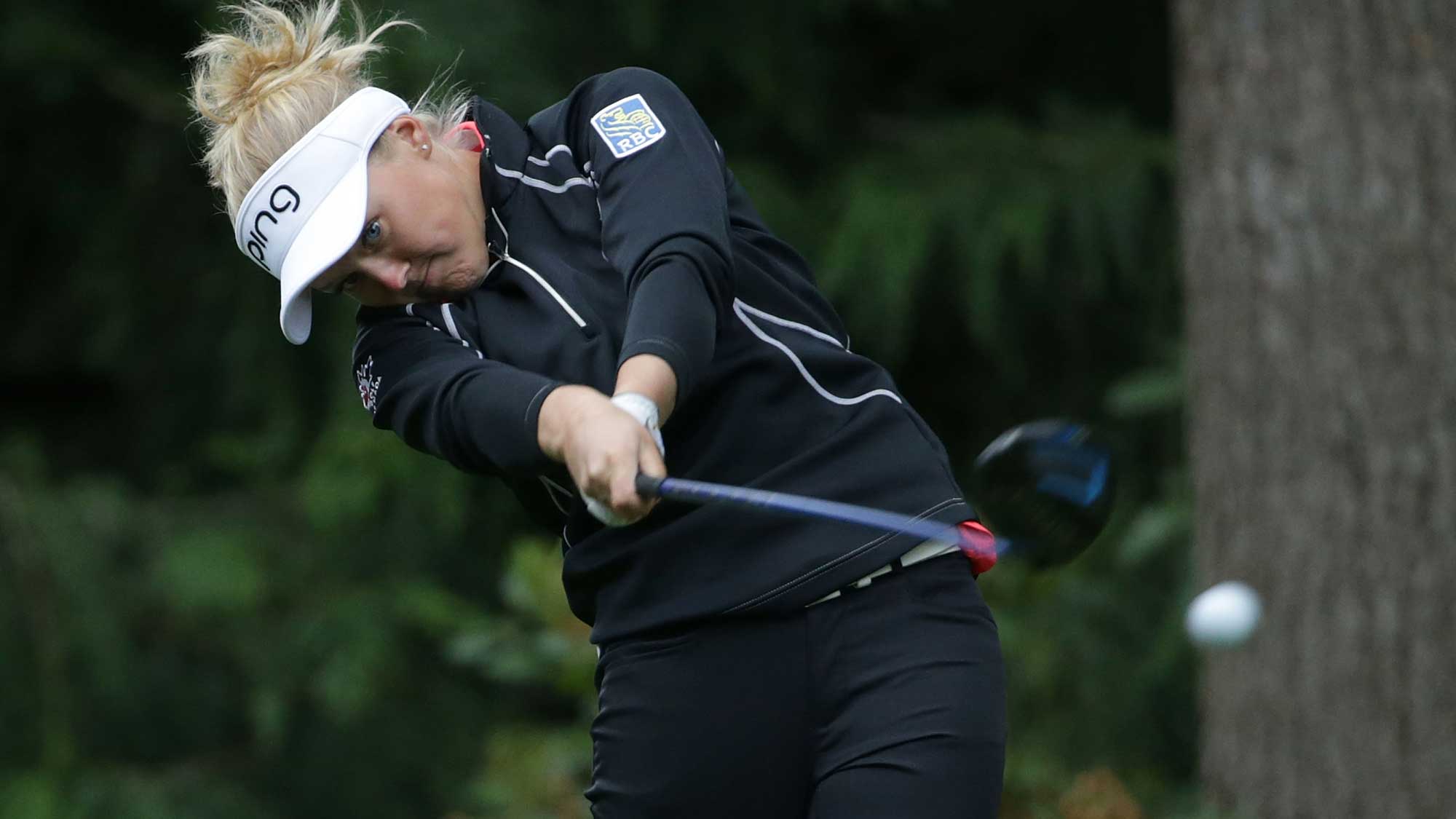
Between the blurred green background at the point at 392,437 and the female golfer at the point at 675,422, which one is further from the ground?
the female golfer at the point at 675,422

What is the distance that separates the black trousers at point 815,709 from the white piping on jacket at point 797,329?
0.24m

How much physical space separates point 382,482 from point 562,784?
5.88 ft

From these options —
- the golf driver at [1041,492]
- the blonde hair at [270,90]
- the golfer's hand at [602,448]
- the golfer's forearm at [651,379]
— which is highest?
the blonde hair at [270,90]

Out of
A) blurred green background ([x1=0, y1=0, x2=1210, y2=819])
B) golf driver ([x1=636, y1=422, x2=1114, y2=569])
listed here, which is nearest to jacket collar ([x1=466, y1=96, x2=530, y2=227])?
golf driver ([x1=636, y1=422, x2=1114, y2=569])

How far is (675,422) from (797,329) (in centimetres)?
21

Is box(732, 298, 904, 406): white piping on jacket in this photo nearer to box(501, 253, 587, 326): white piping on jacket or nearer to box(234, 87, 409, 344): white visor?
box(501, 253, 587, 326): white piping on jacket

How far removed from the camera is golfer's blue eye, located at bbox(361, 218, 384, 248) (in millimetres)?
2301

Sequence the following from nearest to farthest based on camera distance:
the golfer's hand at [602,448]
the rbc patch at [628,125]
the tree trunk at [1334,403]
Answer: the golfer's hand at [602,448], the rbc patch at [628,125], the tree trunk at [1334,403]

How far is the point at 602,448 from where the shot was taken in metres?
2.01

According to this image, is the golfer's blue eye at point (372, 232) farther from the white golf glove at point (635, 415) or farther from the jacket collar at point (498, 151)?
the white golf glove at point (635, 415)

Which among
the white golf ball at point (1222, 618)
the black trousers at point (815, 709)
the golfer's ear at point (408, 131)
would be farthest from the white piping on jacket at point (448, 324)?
the white golf ball at point (1222, 618)

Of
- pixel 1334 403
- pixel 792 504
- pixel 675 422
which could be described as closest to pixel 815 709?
pixel 792 504

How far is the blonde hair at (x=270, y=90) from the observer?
2.37 metres

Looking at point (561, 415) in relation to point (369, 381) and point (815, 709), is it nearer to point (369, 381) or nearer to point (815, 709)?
point (369, 381)
